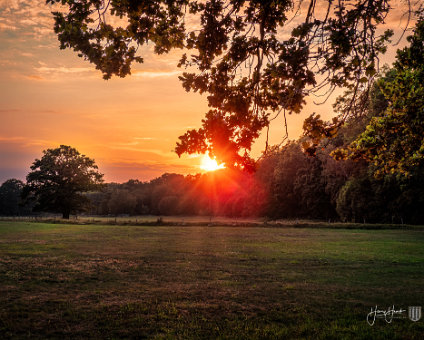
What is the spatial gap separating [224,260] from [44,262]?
787cm

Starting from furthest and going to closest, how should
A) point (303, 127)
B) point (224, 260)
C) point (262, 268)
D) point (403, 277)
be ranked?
point (224, 260) < point (262, 268) < point (403, 277) < point (303, 127)

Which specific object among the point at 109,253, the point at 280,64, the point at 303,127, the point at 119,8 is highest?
the point at 119,8

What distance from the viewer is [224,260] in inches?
627

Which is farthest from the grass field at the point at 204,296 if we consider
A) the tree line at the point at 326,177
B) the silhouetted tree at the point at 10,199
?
the silhouetted tree at the point at 10,199

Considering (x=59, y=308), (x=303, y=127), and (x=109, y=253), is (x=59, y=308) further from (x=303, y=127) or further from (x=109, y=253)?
(x=109, y=253)

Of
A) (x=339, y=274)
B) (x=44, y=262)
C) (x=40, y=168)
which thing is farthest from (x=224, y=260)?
(x=40, y=168)

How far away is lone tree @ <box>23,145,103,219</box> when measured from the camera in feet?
220

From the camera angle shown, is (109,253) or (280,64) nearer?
(280,64)
